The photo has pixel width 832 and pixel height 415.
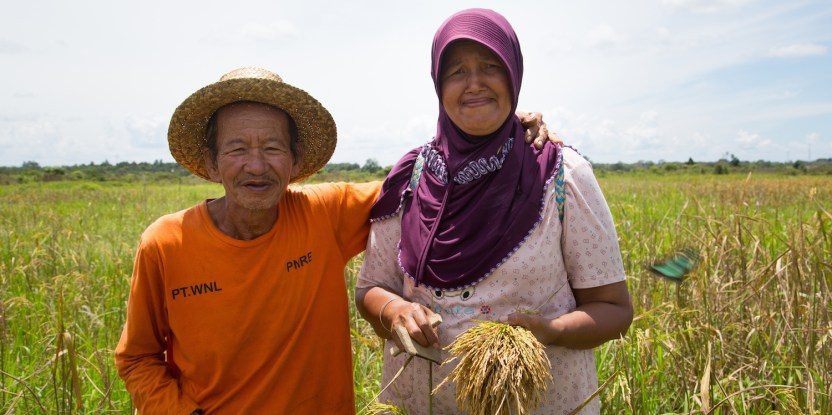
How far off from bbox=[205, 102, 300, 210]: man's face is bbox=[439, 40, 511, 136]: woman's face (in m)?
0.64

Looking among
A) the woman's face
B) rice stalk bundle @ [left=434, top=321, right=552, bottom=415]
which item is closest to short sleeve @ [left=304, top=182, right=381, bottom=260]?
the woman's face

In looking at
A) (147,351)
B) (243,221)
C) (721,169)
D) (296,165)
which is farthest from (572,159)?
(721,169)

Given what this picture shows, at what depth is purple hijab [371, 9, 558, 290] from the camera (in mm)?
1729

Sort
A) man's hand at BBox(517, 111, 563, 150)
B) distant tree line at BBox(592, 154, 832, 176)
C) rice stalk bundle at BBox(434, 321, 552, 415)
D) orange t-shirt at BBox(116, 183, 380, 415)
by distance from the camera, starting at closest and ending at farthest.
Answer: rice stalk bundle at BBox(434, 321, 552, 415), man's hand at BBox(517, 111, 563, 150), orange t-shirt at BBox(116, 183, 380, 415), distant tree line at BBox(592, 154, 832, 176)

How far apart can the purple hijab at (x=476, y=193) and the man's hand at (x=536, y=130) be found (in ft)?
0.08

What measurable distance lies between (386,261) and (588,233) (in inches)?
29.2

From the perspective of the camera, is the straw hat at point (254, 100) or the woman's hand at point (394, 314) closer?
the woman's hand at point (394, 314)

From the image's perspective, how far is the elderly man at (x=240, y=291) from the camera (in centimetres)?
193

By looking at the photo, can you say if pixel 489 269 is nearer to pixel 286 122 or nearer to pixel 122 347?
pixel 286 122

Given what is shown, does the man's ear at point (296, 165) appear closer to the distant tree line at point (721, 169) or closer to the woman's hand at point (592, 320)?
the woman's hand at point (592, 320)

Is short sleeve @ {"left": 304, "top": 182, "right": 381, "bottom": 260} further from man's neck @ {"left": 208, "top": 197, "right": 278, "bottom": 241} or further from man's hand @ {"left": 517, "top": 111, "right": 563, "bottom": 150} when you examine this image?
man's hand @ {"left": 517, "top": 111, "right": 563, "bottom": 150}

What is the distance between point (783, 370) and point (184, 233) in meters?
2.82

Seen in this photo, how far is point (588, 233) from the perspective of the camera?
1.72 meters

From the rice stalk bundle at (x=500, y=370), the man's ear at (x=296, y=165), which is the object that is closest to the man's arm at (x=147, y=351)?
the man's ear at (x=296, y=165)
